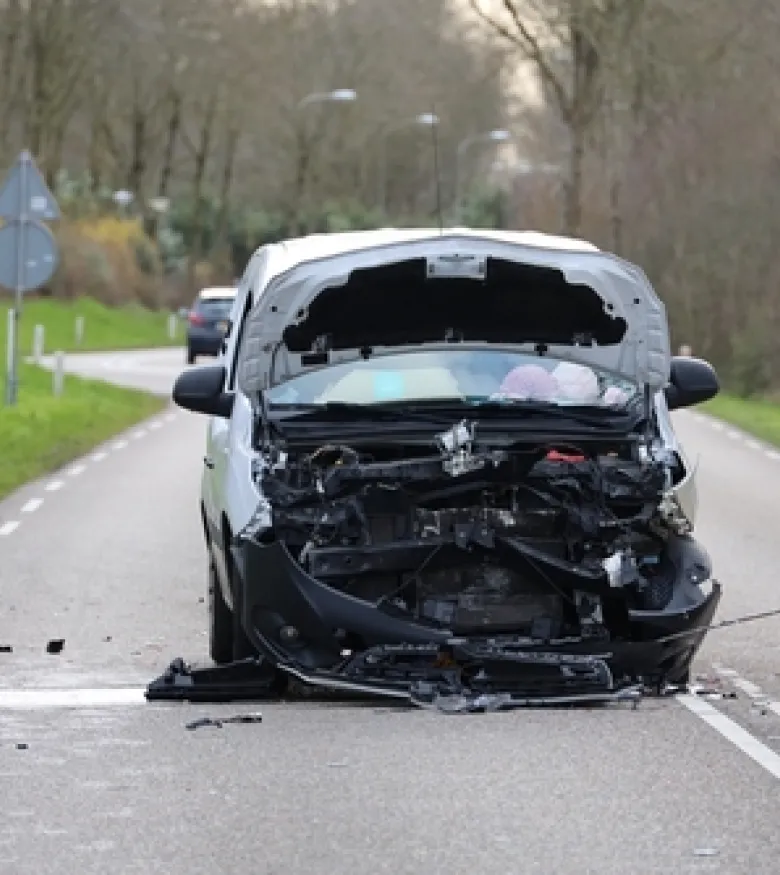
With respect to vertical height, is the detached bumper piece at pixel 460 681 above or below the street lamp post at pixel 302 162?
below

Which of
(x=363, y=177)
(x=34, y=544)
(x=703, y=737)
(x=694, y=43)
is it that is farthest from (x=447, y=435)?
(x=363, y=177)

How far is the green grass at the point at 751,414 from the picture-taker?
Result: 32.6m

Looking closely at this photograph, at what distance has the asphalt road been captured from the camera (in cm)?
696

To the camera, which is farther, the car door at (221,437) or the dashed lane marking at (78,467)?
the dashed lane marking at (78,467)

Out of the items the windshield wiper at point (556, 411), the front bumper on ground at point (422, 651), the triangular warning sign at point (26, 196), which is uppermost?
the triangular warning sign at point (26, 196)

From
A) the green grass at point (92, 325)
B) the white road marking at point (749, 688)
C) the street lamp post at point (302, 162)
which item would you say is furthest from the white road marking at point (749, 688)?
the street lamp post at point (302, 162)

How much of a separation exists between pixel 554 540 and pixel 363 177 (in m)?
80.8

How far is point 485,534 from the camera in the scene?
986cm

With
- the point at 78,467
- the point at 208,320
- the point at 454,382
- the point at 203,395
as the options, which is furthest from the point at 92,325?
the point at 454,382

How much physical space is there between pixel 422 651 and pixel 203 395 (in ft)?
6.17

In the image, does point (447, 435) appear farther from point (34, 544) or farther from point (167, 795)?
point (34, 544)

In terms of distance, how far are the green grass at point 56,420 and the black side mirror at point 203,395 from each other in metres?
10.7

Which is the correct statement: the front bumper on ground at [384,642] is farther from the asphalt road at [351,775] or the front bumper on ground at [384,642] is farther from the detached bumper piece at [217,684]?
the detached bumper piece at [217,684]

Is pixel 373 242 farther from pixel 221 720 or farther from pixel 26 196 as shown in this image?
pixel 26 196
